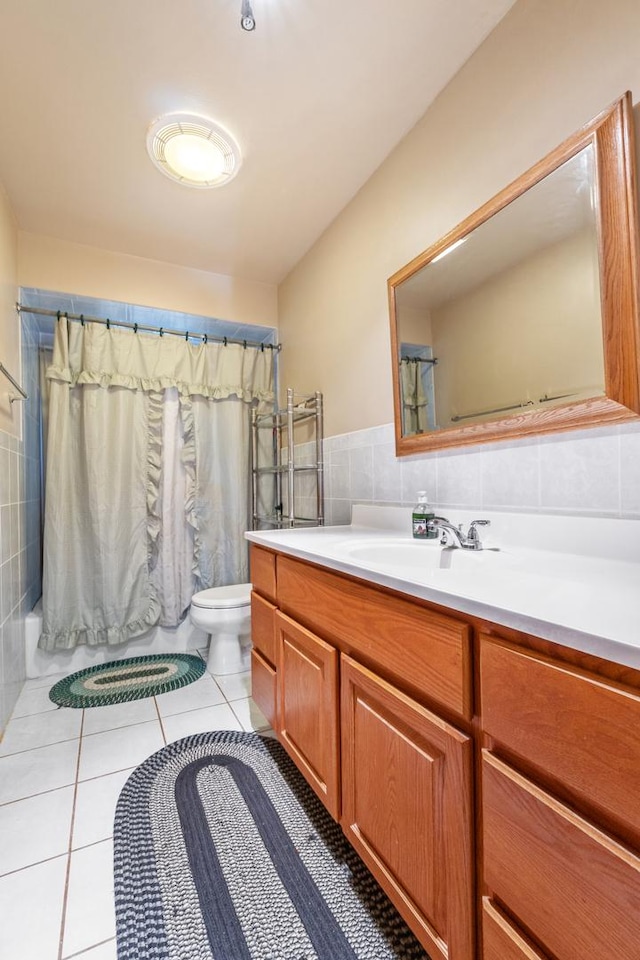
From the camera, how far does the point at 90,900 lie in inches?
38.3

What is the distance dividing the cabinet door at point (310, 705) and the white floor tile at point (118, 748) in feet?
2.00

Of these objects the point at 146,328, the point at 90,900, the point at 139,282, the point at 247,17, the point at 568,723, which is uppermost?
the point at 247,17

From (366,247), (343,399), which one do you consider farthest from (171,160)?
(343,399)

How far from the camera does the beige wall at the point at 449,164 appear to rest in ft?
3.15

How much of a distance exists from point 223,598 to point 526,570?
1.63m

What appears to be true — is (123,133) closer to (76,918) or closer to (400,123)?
(400,123)

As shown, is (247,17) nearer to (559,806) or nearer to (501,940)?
(559,806)

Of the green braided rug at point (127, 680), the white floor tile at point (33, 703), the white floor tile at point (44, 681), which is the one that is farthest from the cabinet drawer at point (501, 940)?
the white floor tile at point (44, 681)

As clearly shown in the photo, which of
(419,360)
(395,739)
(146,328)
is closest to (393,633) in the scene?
→ (395,739)

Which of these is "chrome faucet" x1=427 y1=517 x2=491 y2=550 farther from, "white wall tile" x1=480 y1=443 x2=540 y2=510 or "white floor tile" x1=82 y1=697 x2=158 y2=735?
"white floor tile" x1=82 y1=697 x2=158 y2=735

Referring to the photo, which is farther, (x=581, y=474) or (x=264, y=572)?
(x=264, y=572)

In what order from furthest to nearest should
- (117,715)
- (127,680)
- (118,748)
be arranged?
(127,680)
(117,715)
(118,748)

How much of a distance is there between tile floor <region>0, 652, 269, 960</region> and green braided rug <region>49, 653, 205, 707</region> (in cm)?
6

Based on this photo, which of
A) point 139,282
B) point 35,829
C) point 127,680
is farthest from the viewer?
point 139,282
